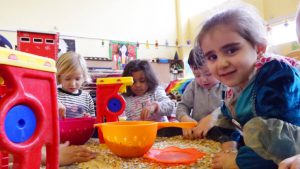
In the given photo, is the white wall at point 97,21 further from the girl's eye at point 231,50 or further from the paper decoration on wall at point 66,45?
the girl's eye at point 231,50

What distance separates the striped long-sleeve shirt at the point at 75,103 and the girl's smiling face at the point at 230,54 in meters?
0.82

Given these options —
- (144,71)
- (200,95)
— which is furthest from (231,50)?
(144,71)

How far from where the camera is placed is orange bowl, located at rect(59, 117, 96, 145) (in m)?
0.66

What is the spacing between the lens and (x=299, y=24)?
73 cm

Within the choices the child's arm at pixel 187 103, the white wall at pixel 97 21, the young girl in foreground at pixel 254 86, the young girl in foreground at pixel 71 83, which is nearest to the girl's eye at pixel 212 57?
the young girl in foreground at pixel 254 86

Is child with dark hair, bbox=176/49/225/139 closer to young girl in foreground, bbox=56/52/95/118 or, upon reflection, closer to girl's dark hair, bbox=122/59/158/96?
girl's dark hair, bbox=122/59/158/96

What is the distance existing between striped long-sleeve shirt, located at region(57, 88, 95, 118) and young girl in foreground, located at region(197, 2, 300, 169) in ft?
2.60

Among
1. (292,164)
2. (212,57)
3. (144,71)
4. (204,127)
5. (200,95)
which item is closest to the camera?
(292,164)

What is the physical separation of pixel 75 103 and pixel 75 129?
0.66 metres

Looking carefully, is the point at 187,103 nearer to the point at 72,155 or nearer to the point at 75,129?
the point at 75,129

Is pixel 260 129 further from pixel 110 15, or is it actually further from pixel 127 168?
pixel 110 15

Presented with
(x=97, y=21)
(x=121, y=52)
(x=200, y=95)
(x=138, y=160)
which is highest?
(x=97, y=21)

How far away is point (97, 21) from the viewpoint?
9.34 ft

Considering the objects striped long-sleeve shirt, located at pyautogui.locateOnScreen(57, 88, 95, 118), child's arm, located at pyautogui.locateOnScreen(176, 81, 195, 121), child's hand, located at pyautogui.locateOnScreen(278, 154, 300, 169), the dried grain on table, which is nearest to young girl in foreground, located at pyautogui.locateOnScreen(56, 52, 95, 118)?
striped long-sleeve shirt, located at pyautogui.locateOnScreen(57, 88, 95, 118)
